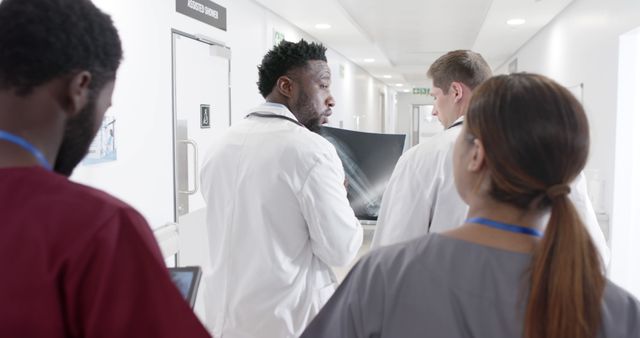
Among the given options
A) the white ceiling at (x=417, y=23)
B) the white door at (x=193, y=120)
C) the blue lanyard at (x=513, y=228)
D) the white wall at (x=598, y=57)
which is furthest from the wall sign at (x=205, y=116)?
the blue lanyard at (x=513, y=228)

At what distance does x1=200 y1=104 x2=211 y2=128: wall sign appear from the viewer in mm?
3643

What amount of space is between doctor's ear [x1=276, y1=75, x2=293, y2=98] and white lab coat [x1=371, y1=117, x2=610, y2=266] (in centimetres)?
46

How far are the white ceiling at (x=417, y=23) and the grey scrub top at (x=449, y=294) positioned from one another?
4068 mm

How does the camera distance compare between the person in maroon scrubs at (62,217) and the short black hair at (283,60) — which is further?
the short black hair at (283,60)

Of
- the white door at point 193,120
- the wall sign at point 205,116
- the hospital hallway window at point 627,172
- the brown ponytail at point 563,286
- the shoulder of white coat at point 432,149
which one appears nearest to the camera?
the brown ponytail at point 563,286

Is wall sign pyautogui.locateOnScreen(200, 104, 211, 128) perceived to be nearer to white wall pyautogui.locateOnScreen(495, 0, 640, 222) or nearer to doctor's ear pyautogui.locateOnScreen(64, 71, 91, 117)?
white wall pyautogui.locateOnScreen(495, 0, 640, 222)

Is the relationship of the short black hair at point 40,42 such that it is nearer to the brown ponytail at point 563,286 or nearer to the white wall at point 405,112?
the brown ponytail at point 563,286

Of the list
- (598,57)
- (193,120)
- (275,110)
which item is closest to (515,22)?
(598,57)

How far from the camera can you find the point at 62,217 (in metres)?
0.64

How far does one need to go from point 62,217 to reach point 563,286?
0.73 m

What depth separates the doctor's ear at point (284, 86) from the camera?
1947mm

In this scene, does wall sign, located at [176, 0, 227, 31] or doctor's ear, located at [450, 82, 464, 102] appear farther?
wall sign, located at [176, 0, 227, 31]

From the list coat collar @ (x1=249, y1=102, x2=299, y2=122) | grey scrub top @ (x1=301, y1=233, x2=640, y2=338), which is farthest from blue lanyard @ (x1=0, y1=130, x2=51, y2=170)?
coat collar @ (x1=249, y1=102, x2=299, y2=122)

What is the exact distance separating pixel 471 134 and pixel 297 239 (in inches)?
34.7
